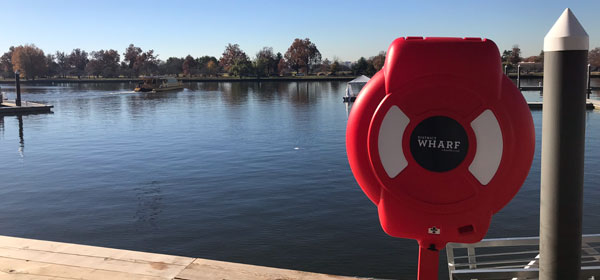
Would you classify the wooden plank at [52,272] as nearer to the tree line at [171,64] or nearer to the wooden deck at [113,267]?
the wooden deck at [113,267]

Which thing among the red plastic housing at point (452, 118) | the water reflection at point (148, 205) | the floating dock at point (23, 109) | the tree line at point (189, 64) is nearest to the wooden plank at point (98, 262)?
the red plastic housing at point (452, 118)

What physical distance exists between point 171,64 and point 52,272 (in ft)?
481

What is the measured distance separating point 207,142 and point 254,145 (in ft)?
6.96

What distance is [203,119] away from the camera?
30.6m

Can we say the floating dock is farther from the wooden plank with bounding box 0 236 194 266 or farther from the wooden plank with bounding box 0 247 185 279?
the wooden plank with bounding box 0 247 185 279

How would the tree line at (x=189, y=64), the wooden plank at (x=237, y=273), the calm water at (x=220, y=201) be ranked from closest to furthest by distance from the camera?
the wooden plank at (x=237, y=273) → the calm water at (x=220, y=201) → the tree line at (x=189, y=64)

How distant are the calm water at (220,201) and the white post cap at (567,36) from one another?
604 centimetres

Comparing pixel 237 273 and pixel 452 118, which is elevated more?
pixel 452 118

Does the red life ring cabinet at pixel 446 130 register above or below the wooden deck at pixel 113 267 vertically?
above

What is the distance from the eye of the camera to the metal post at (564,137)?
1.60 meters

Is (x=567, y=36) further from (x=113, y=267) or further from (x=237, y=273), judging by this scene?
(x=113, y=267)

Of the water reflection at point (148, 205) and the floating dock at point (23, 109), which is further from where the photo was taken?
the floating dock at point (23, 109)

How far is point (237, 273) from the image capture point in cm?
325

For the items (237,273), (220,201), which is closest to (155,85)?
(220,201)
